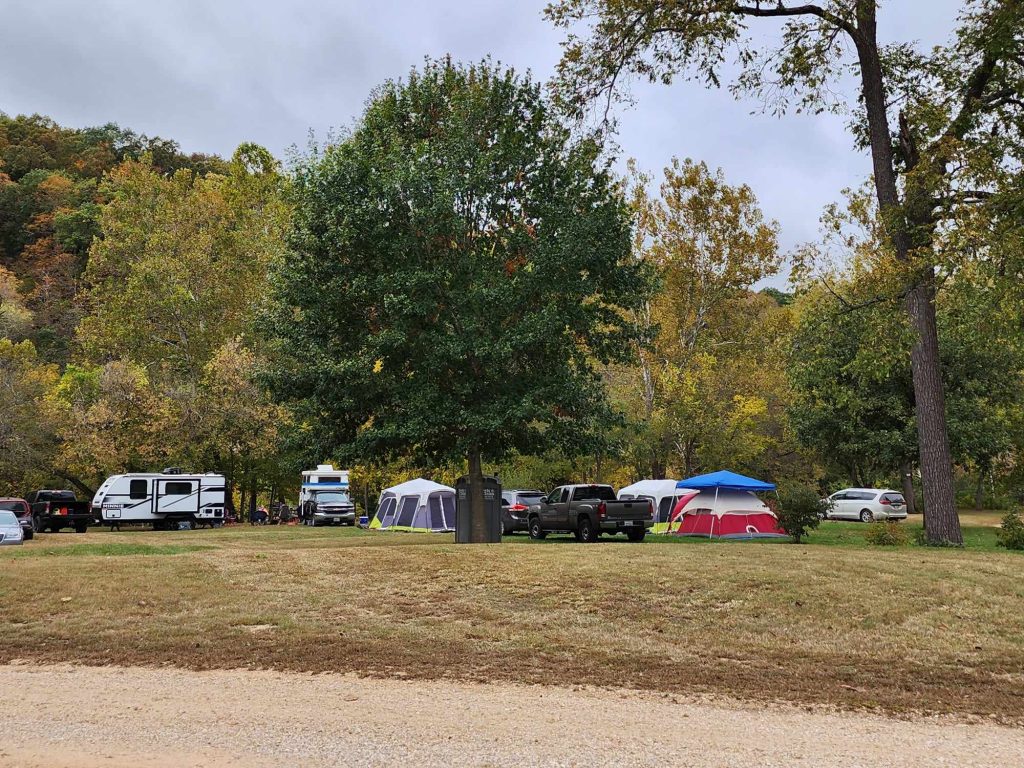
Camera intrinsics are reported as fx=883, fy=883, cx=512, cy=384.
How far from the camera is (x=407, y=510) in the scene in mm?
34875

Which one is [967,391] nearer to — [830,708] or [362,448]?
[362,448]

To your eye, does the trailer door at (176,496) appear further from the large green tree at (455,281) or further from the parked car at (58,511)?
the large green tree at (455,281)

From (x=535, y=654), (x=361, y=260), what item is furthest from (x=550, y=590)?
(x=361, y=260)

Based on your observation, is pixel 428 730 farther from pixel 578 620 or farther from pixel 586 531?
pixel 586 531

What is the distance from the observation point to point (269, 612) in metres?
11.5

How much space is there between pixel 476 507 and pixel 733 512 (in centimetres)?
868

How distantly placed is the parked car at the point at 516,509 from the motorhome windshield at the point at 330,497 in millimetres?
12341

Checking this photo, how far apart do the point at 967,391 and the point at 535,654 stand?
28.1m

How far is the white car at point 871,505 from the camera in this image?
44.6m

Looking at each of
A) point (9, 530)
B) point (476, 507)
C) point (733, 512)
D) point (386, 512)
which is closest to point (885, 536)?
point (733, 512)

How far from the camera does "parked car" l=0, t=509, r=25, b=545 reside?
22.7 m

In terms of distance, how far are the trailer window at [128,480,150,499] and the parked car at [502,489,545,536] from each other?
51.3 feet

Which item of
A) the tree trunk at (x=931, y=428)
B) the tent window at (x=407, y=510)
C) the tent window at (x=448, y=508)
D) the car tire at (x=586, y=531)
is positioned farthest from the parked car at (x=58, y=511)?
the tree trunk at (x=931, y=428)

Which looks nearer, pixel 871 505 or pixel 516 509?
pixel 516 509
